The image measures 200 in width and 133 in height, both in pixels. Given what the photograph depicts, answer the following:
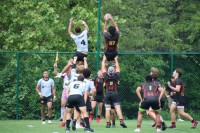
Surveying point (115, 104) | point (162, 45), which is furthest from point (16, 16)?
point (115, 104)

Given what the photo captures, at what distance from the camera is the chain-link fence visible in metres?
28.5

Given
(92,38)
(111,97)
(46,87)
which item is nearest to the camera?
(111,97)

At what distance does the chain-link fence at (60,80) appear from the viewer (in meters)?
28.5

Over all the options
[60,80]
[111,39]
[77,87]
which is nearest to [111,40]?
[111,39]

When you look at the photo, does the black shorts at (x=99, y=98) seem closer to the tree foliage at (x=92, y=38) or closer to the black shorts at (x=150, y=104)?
the tree foliage at (x=92, y=38)

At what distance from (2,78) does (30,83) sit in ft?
4.13

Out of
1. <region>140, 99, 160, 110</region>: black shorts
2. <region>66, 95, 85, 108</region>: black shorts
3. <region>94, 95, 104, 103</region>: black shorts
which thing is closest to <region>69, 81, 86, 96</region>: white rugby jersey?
<region>66, 95, 85, 108</region>: black shorts

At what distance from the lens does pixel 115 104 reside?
873 inches

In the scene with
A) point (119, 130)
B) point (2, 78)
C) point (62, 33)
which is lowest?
point (119, 130)

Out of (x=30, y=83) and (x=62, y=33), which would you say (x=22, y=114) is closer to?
(x=30, y=83)

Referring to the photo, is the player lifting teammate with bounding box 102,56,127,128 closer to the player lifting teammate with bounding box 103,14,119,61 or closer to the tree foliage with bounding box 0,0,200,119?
the player lifting teammate with bounding box 103,14,119,61

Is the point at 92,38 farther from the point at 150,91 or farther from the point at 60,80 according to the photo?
the point at 150,91

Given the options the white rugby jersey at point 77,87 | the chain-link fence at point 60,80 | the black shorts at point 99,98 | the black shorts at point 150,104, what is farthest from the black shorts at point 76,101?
the chain-link fence at point 60,80

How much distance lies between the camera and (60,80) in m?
29.0
